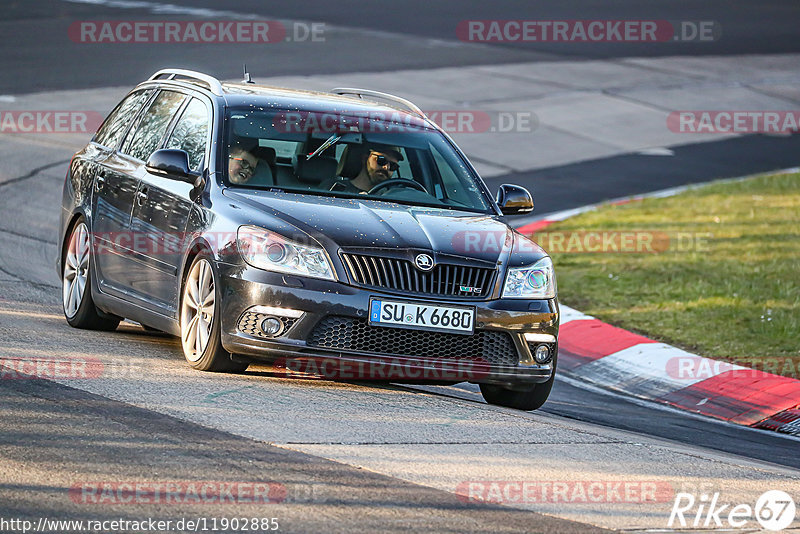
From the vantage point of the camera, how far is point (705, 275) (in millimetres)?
13352

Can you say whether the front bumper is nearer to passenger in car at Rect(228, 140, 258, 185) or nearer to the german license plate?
the german license plate

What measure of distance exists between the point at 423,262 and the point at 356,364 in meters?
0.67

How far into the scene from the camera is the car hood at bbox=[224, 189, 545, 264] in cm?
761

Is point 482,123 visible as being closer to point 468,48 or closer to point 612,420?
point 468,48

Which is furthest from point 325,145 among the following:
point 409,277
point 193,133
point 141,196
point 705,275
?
point 705,275

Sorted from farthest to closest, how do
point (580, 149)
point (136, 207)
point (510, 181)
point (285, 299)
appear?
point (580, 149)
point (510, 181)
point (136, 207)
point (285, 299)

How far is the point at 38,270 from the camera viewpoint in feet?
38.7

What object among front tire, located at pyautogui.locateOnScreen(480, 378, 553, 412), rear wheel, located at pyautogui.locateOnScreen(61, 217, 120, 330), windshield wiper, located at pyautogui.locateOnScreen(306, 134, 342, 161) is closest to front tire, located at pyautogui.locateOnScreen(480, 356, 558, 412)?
front tire, located at pyautogui.locateOnScreen(480, 378, 553, 412)

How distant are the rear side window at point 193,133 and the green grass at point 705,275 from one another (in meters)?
4.50

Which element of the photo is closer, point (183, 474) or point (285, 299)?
point (183, 474)

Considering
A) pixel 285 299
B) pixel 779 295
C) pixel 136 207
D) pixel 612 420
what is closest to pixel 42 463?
pixel 285 299

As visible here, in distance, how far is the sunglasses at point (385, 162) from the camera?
8.78 metres

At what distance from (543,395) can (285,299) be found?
178cm

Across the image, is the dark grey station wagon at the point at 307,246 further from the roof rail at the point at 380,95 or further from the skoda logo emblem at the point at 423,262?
the roof rail at the point at 380,95
